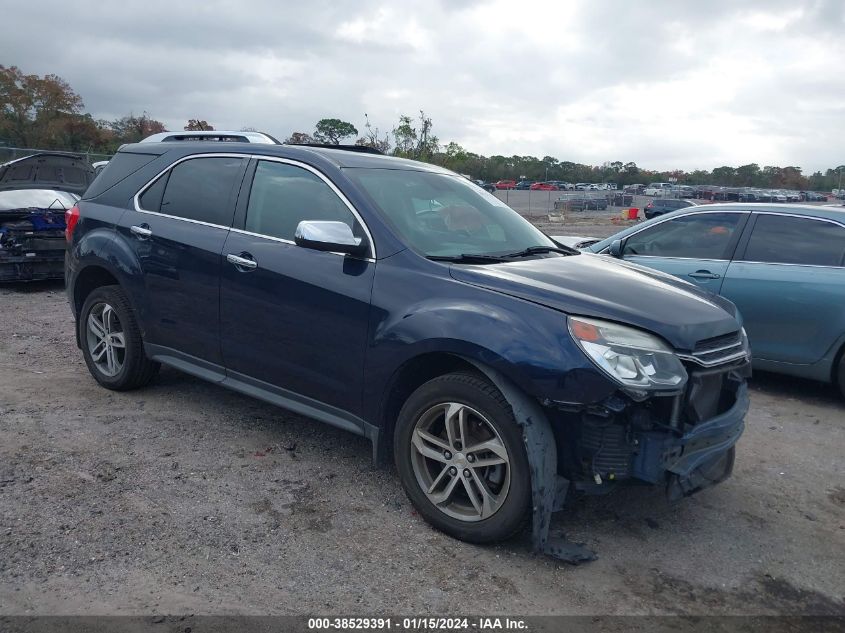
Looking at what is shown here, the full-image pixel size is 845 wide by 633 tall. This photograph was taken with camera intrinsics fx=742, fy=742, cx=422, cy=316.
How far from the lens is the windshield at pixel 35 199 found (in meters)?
9.84

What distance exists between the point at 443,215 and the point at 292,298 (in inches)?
40.4

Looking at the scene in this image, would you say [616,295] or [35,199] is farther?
[35,199]

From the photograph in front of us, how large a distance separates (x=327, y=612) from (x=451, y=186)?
2845 millimetres

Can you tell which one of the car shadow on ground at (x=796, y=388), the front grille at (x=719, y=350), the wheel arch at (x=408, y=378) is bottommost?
the car shadow on ground at (x=796, y=388)

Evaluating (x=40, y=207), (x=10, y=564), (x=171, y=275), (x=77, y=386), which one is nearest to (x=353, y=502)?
(x=10, y=564)

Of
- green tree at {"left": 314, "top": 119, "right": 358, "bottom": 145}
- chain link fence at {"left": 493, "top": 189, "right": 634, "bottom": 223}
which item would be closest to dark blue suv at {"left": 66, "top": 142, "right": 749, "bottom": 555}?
green tree at {"left": 314, "top": 119, "right": 358, "bottom": 145}

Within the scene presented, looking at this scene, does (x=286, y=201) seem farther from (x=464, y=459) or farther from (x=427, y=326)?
(x=464, y=459)

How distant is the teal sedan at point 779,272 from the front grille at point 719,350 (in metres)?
2.50

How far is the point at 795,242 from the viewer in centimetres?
624

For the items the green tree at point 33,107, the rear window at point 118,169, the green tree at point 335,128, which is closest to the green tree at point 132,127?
the green tree at point 33,107

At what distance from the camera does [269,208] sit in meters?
4.55

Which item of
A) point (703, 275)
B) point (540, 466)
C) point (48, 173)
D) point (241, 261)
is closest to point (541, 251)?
point (540, 466)

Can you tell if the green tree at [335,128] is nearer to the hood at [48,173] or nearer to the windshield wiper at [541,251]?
the hood at [48,173]

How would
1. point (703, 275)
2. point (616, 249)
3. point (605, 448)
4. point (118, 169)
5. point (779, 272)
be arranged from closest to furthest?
point (605, 448), point (118, 169), point (779, 272), point (703, 275), point (616, 249)
